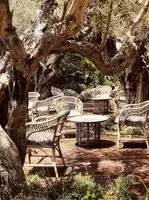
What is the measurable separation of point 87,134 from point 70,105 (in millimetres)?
2354

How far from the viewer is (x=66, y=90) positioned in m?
21.5

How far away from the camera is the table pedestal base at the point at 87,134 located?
33.2ft

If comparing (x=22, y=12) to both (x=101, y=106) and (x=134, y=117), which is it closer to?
(x=101, y=106)

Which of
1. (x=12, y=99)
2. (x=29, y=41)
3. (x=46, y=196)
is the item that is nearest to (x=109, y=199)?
(x=46, y=196)

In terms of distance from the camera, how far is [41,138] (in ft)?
24.8

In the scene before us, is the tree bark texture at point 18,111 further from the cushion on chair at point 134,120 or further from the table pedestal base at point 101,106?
the table pedestal base at point 101,106

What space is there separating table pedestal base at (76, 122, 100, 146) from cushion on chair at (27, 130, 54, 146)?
8.43 ft

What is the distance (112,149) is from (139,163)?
1.41 metres

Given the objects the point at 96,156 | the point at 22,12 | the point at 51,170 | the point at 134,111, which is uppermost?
the point at 22,12

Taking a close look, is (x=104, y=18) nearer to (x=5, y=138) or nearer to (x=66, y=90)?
(x=5, y=138)

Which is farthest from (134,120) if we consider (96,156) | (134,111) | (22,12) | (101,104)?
(22,12)

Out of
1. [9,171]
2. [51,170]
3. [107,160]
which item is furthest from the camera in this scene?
[107,160]

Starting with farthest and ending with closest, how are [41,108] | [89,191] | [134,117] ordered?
[41,108]
[134,117]
[89,191]

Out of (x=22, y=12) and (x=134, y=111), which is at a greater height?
(x=22, y=12)
